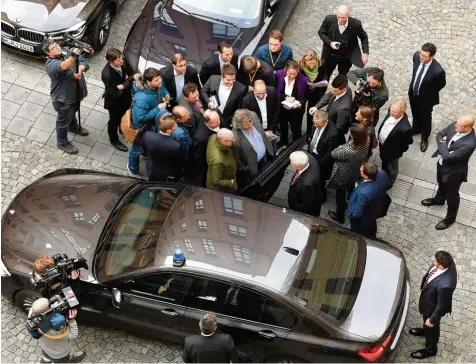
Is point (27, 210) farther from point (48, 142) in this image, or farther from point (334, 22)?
point (334, 22)

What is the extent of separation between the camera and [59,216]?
371 inches

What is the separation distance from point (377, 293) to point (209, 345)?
198cm

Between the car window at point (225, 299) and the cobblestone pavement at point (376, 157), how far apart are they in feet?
3.48

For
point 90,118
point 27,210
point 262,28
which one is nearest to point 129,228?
point 27,210

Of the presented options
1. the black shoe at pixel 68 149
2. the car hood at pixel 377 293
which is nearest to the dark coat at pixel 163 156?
the black shoe at pixel 68 149

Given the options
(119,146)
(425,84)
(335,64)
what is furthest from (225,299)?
(335,64)

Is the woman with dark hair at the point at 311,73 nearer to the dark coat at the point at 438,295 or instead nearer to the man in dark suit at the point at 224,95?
the man in dark suit at the point at 224,95

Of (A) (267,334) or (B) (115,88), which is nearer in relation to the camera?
(A) (267,334)

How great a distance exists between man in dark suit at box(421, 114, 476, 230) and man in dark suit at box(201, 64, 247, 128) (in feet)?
8.69

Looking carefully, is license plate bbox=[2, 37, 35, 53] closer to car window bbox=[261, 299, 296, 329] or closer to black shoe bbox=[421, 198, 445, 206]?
car window bbox=[261, 299, 296, 329]

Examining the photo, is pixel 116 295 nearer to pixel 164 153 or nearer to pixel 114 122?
pixel 164 153

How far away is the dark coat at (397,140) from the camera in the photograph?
10.2 m

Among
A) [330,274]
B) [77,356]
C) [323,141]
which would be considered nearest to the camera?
[330,274]

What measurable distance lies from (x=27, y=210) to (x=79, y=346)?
1.73 meters
